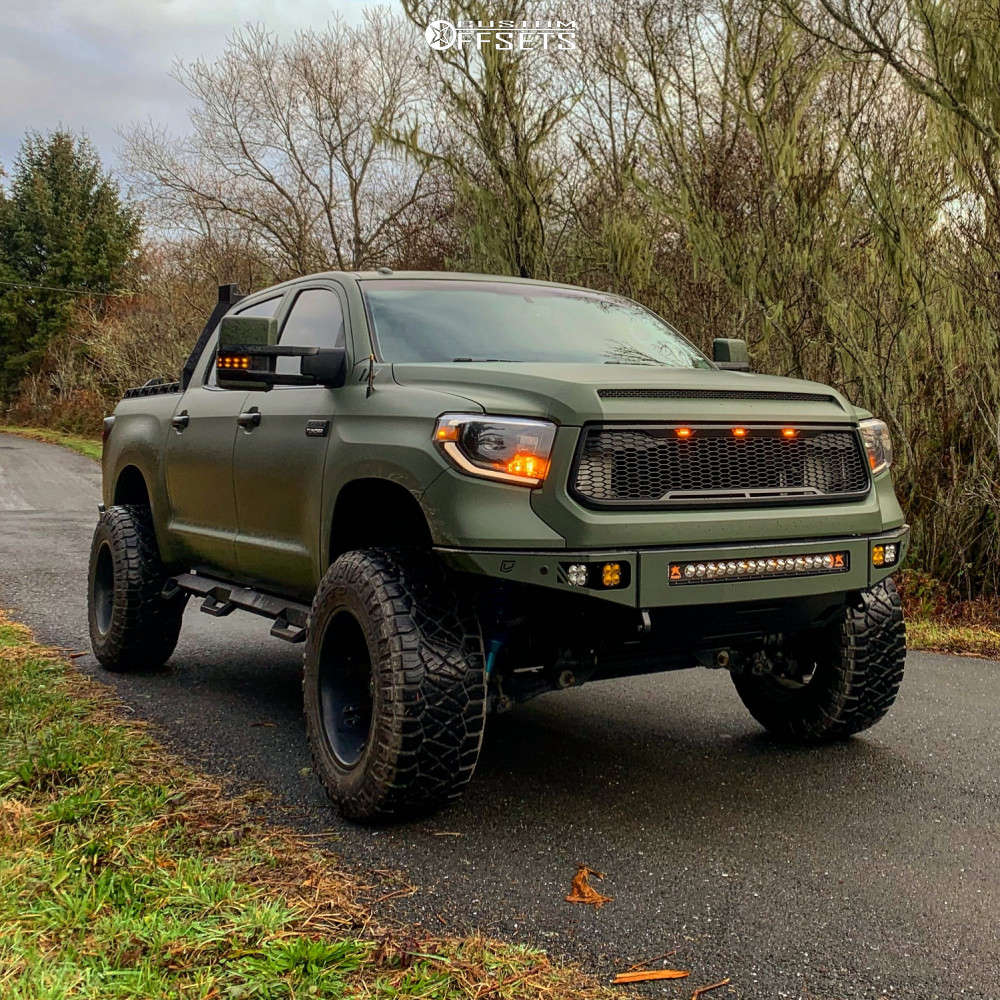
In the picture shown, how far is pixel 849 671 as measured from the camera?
4316 millimetres

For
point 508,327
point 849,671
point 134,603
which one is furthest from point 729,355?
point 134,603

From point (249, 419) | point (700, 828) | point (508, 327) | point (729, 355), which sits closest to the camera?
point (700, 828)

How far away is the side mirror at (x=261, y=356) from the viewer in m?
4.05

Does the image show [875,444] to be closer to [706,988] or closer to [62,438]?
[706,988]

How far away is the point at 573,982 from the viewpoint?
8.57 feet

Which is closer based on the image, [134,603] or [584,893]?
[584,893]

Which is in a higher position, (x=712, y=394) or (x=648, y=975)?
(x=712, y=394)

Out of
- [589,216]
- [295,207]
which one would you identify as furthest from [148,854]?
[295,207]

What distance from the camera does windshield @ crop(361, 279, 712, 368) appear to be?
4.33 metres

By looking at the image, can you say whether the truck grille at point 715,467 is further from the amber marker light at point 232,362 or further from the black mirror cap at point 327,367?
the amber marker light at point 232,362

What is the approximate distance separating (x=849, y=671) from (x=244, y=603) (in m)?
2.63

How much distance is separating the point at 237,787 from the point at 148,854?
0.85 m

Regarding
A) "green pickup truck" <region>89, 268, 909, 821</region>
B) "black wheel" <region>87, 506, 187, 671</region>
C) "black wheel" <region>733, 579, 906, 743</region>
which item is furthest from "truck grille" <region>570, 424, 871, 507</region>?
"black wheel" <region>87, 506, 187, 671</region>

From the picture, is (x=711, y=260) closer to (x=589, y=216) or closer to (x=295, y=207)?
(x=589, y=216)
